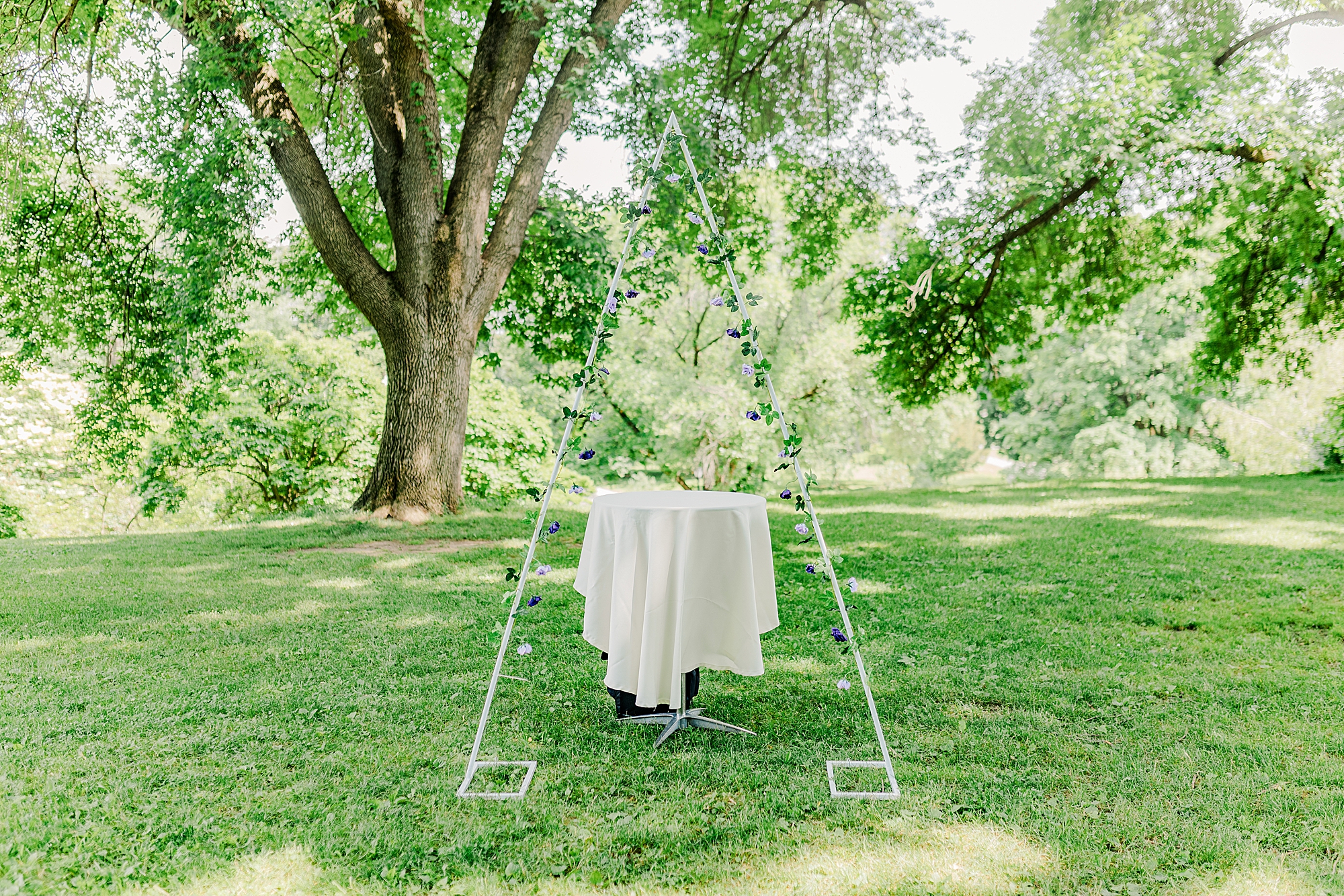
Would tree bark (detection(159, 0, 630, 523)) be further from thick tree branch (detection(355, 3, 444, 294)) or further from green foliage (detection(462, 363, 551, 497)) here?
green foliage (detection(462, 363, 551, 497))

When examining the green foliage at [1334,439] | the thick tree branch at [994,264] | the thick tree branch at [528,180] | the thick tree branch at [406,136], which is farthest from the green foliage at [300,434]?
the green foliage at [1334,439]

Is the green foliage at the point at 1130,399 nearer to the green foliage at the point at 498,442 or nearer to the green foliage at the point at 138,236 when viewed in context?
the green foliage at the point at 498,442

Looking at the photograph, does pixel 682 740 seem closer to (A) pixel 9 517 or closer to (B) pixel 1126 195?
(B) pixel 1126 195

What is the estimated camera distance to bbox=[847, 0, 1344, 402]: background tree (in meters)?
9.76

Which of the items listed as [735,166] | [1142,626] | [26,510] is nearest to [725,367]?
[735,166]

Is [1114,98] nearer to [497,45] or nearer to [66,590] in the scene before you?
[497,45]

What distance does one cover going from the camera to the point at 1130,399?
23.0m

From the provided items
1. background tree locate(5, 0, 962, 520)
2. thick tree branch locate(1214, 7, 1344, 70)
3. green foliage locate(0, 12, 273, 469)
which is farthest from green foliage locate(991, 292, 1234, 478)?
green foliage locate(0, 12, 273, 469)

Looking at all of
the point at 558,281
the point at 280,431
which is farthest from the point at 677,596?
the point at 280,431

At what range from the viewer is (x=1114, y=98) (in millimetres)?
9891

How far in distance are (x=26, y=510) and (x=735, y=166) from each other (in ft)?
40.7

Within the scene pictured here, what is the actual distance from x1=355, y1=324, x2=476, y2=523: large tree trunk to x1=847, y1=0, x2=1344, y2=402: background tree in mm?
5921

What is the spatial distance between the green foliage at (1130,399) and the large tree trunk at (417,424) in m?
16.7

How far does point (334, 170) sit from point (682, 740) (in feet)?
31.3
